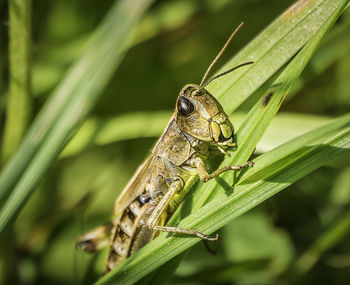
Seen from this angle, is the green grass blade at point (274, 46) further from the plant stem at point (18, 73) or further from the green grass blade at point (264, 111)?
the plant stem at point (18, 73)

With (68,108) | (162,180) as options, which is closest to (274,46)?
(68,108)

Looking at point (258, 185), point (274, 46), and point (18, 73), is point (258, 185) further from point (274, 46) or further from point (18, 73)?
point (18, 73)

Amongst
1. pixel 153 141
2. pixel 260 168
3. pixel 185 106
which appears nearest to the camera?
pixel 260 168

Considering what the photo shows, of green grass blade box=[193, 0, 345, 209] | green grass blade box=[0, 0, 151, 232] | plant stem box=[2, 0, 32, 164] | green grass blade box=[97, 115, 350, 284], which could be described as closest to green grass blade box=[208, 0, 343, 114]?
green grass blade box=[193, 0, 345, 209]

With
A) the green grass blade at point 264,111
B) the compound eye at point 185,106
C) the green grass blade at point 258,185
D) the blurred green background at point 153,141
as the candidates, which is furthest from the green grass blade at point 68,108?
the blurred green background at point 153,141

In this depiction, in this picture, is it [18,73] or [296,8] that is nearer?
[296,8]

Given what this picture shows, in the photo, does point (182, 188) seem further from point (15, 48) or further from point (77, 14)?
point (77, 14)
